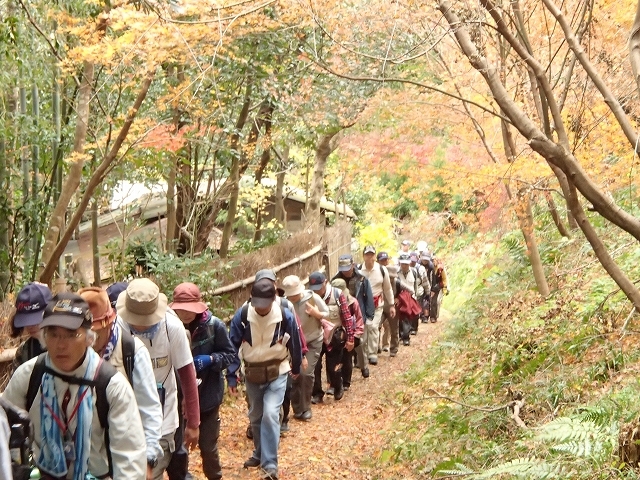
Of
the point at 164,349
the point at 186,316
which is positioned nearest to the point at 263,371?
the point at 186,316

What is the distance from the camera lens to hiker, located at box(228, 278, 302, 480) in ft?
21.9

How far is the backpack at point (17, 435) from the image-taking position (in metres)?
2.84

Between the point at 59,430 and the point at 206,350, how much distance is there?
8.85 ft

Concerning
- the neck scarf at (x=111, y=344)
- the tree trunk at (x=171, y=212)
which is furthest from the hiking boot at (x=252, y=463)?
the tree trunk at (x=171, y=212)

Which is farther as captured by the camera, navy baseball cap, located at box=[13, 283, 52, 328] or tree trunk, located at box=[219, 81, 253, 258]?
tree trunk, located at box=[219, 81, 253, 258]

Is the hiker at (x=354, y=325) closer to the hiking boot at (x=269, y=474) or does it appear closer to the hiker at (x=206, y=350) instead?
the hiking boot at (x=269, y=474)

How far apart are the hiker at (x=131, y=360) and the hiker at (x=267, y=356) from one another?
2764mm

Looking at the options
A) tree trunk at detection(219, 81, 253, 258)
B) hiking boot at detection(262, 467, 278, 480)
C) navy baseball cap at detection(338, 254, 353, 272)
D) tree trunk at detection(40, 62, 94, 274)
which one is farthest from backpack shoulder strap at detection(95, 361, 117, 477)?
tree trunk at detection(219, 81, 253, 258)

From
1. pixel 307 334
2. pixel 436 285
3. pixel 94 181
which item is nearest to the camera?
pixel 94 181

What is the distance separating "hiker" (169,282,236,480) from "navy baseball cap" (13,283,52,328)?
1.25 m

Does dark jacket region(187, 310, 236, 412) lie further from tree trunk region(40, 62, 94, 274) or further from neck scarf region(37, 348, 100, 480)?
tree trunk region(40, 62, 94, 274)

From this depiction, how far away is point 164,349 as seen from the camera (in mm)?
4617

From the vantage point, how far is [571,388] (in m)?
6.13

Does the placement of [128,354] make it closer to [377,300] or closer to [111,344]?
[111,344]
